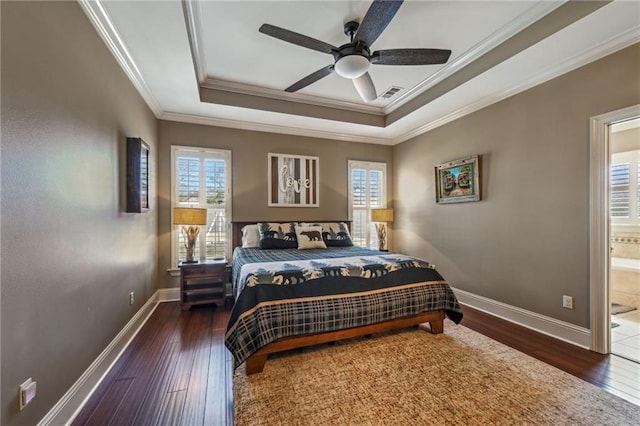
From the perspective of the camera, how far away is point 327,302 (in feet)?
7.93

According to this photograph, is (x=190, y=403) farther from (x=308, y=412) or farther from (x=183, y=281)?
(x=183, y=281)

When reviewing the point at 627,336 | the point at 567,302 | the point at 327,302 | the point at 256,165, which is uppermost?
the point at 256,165

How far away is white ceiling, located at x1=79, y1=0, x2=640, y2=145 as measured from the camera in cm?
224

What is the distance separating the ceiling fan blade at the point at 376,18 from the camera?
1855mm

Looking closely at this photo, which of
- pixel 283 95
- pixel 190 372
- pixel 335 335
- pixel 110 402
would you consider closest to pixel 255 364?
pixel 190 372

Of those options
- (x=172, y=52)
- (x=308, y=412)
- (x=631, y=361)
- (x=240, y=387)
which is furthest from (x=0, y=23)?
(x=631, y=361)

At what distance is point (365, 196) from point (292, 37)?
3.48m

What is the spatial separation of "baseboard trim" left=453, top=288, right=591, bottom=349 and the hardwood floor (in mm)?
98

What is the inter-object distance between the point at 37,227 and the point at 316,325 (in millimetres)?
1916

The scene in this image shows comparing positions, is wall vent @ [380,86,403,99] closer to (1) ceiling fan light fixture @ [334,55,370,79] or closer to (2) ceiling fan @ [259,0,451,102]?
(2) ceiling fan @ [259,0,451,102]

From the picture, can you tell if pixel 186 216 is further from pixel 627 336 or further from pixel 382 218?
pixel 627 336

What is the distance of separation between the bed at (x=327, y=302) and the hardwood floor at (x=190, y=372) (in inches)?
13.2

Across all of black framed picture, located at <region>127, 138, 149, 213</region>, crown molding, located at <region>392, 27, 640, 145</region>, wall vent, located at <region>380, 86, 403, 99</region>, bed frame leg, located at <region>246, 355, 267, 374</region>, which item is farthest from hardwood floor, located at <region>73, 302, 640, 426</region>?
wall vent, located at <region>380, 86, 403, 99</region>

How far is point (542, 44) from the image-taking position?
2439mm
